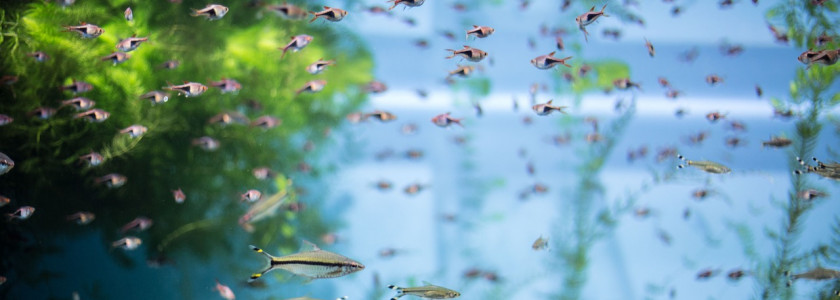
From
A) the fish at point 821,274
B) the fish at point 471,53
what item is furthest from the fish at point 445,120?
the fish at point 821,274

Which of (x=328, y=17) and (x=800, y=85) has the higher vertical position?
(x=800, y=85)

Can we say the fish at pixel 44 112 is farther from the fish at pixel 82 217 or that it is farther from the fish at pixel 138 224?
the fish at pixel 138 224

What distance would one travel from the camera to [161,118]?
5676 mm

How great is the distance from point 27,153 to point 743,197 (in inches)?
519

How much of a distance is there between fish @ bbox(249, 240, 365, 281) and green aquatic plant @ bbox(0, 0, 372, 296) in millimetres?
3013

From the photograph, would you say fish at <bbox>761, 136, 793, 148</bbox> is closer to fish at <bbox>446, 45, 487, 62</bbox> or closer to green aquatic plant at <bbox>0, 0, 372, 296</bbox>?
fish at <bbox>446, 45, 487, 62</bbox>

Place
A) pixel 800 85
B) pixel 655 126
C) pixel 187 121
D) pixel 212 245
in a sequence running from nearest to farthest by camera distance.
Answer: pixel 800 85 < pixel 187 121 < pixel 212 245 < pixel 655 126

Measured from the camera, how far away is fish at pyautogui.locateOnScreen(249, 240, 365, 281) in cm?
288

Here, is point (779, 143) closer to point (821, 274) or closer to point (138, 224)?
point (821, 274)

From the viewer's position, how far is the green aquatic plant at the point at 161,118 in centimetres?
495

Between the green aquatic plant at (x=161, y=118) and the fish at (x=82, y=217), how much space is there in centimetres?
16

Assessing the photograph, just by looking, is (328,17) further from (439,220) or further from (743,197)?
(743,197)

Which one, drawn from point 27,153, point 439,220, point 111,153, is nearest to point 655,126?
point 439,220

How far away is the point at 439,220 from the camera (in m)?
11.2
